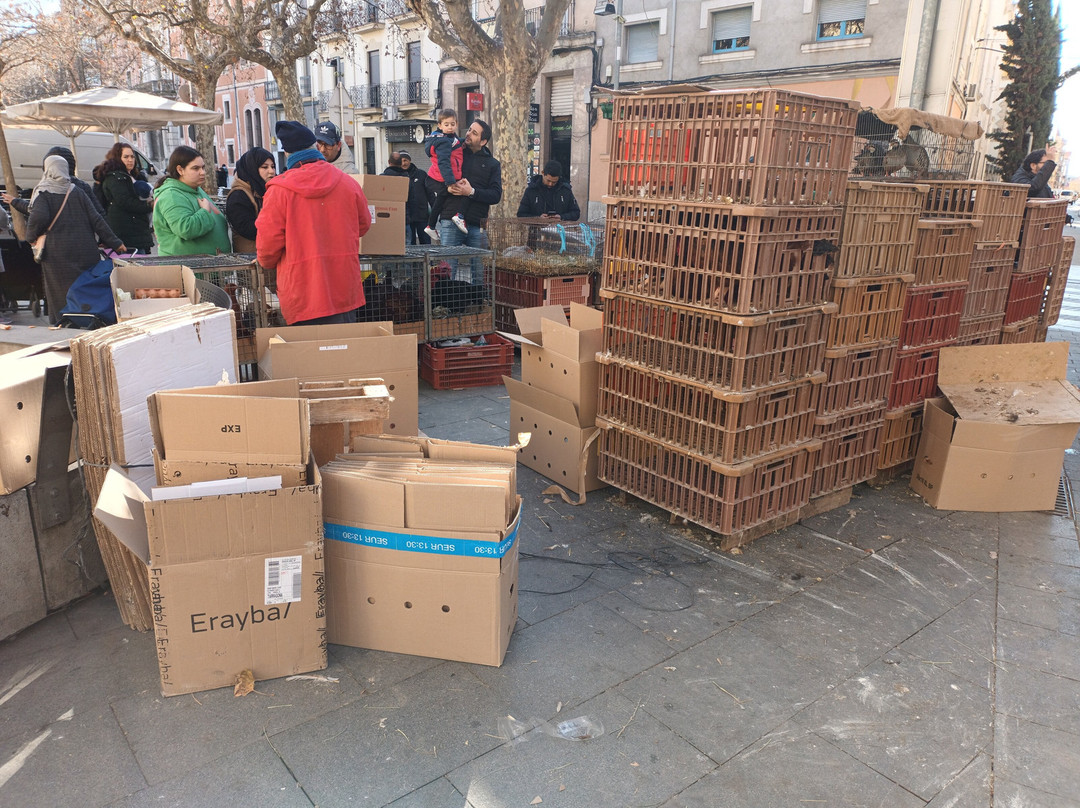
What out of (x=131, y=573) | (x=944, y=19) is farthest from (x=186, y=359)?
(x=944, y=19)

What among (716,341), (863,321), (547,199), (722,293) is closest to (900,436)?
(863,321)

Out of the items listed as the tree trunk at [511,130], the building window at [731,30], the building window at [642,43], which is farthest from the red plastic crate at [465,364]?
the building window at [642,43]

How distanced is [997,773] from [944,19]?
1683 centimetres

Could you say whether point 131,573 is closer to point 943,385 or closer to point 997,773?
point 997,773

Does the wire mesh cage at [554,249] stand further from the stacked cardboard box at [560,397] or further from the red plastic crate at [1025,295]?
the red plastic crate at [1025,295]

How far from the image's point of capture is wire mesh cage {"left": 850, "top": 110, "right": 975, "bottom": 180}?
980cm

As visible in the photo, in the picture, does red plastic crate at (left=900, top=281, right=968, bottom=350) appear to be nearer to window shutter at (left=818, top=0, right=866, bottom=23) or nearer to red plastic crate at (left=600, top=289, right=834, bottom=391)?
red plastic crate at (left=600, top=289, right=834, bottom=391)

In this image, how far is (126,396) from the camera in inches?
115

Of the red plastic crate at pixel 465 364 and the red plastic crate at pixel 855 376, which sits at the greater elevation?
the red plastic crate at pixel 855 376

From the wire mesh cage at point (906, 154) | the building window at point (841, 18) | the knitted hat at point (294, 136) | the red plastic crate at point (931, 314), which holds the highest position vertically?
the building window at point (841, 18)

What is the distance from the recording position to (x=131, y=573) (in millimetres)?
3039

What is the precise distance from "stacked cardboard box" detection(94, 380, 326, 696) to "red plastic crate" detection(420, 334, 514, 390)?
13.7ft

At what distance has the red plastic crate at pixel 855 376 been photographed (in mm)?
4270

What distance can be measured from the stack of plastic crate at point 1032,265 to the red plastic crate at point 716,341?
286 centimetres
